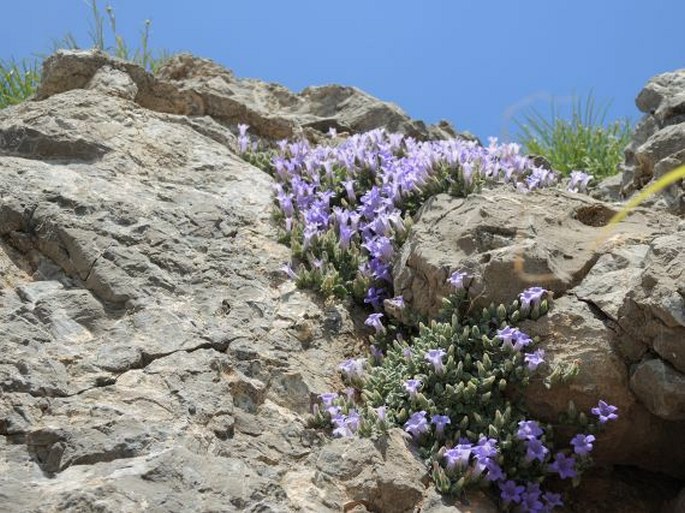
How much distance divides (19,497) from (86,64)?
220 inches

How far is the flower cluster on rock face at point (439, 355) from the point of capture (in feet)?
17.4

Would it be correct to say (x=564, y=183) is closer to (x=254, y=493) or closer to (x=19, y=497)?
(x=254, y=493)

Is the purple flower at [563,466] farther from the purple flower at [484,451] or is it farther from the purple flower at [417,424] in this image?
the purple flower at [417,424]

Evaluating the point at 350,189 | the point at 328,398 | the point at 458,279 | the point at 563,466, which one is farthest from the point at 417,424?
the point at 350,189

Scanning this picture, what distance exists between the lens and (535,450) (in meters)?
5.29

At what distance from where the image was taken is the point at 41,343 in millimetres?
5238

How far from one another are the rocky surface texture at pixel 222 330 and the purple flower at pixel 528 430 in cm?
24

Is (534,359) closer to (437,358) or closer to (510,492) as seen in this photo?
(437,358)

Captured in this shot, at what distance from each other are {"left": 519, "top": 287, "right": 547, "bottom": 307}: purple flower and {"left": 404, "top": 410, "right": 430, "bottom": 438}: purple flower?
3.03 feet

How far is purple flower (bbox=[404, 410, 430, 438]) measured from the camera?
531cm

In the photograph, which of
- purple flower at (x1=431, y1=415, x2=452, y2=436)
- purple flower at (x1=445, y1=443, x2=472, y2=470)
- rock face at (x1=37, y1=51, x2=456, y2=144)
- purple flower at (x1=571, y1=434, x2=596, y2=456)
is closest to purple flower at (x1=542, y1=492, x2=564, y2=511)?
purple flower at (x1=571, y1=434, x2=596, y2=456)

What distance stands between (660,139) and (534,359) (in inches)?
114

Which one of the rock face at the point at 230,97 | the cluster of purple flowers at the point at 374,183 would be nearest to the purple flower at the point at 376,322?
the cluster of purple flowers at the point at 374,183

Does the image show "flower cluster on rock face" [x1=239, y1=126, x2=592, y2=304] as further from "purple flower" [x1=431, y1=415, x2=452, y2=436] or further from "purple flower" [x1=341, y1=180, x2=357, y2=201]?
"purple flower" [x1=431, y1=415, x2=452, y2=436]
